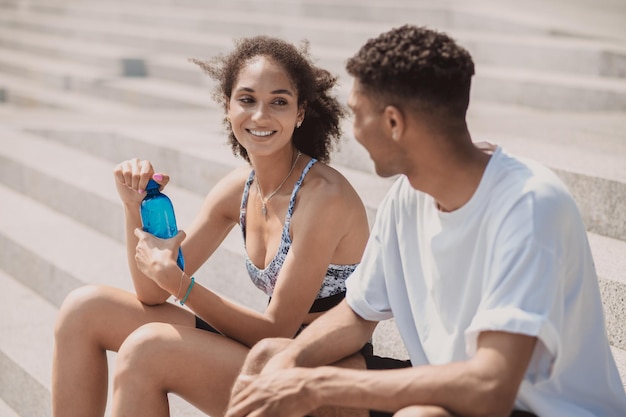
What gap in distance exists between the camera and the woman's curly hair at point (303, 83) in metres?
3.18

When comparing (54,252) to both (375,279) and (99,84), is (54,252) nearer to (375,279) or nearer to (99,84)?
(375,279)

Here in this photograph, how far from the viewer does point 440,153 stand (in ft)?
7.20

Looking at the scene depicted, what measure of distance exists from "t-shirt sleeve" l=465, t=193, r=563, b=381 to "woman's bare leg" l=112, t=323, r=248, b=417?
37.0 inches

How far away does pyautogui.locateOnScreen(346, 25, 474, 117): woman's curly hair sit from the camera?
212cm

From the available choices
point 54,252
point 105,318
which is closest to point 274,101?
point 105,318

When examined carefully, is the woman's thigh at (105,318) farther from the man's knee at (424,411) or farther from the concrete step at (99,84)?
the concrete step at (99,84)

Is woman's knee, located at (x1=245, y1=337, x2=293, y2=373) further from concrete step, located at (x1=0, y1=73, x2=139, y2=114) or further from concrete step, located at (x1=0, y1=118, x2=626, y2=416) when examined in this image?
concrete step, located at (x1=0, y1=73, x2=139, y2=114)

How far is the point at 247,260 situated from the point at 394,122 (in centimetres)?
124

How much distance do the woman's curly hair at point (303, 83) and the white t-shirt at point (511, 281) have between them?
0.86 meters

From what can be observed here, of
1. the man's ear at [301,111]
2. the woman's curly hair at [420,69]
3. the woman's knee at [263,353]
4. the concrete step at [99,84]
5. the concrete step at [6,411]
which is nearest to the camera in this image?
the woman's curly hair at [420,69]

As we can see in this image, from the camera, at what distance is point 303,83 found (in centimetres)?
322

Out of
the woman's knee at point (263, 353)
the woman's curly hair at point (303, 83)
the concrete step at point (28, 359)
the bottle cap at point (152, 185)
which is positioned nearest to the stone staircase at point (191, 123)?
the concrete step at point (28, 359)

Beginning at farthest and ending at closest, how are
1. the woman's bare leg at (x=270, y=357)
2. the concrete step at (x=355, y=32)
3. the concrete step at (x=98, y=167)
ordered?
1. the concrete step at (x=355, y=32)
2. the concrete step at (x=98, y=167)
3. the woman's bare leg at (x=270, y=357)

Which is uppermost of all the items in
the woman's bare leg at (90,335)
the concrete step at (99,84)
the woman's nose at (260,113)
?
the woman's nose at (260,113)
